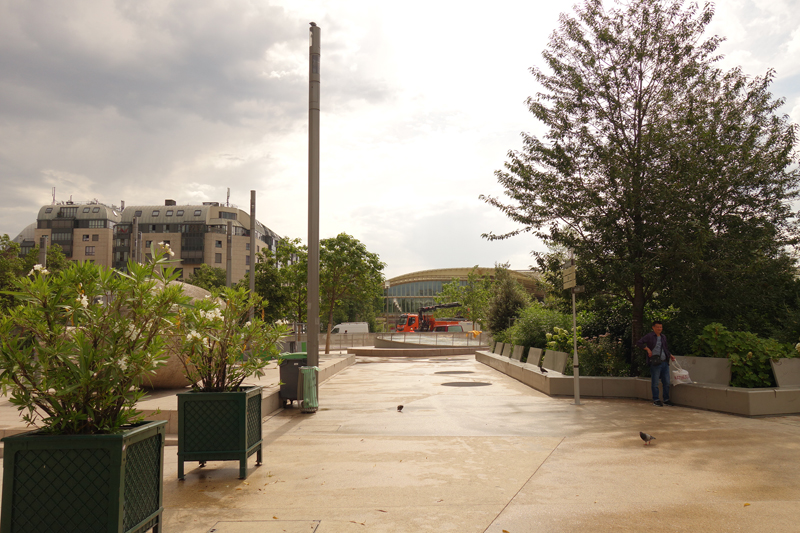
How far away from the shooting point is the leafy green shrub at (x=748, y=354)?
33.7ft

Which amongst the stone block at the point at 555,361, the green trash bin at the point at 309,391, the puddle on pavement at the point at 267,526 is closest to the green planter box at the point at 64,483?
the puddle on pavement at the point at 267,526

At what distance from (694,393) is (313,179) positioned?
8594 millimetres

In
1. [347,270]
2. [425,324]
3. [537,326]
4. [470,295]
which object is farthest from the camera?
[425,324]

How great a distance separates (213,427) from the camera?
584cm

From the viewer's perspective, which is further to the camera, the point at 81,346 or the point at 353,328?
the point at 353,328

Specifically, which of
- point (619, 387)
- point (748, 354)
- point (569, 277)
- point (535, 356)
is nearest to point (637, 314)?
point (619, 387)

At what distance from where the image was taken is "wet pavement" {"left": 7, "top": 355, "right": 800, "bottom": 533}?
4.56m

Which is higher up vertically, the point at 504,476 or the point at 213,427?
the point at 213,427

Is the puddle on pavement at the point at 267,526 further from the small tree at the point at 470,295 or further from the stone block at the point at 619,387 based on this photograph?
the small tree at the point at 470,295

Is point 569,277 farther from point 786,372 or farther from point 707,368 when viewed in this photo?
point 786,372

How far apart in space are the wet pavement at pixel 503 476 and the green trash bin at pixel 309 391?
0.62ft

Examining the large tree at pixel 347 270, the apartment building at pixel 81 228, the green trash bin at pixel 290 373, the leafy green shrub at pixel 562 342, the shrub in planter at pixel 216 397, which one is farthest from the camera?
the apartment building at pixel 81 228

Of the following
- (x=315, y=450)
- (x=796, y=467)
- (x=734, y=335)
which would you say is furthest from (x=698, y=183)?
(x=315, y=450)

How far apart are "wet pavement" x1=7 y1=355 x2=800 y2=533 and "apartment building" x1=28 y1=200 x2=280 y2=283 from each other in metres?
93.9
